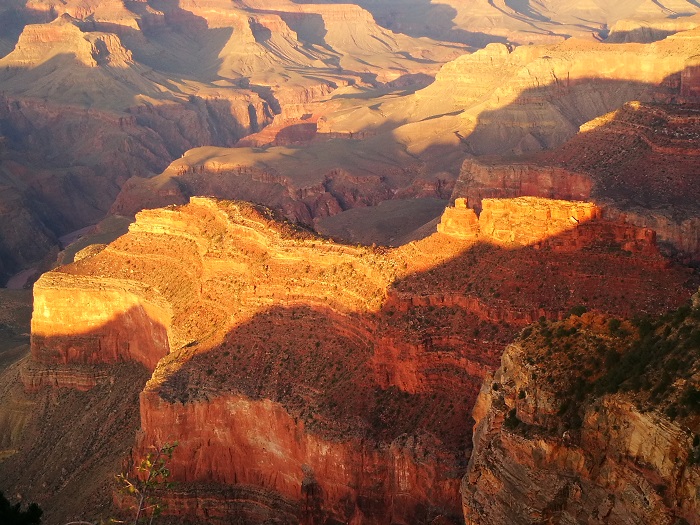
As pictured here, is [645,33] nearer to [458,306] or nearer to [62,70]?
[62,70]

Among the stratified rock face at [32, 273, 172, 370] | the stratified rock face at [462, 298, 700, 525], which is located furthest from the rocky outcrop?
the stratified rock face at [462, 298, 700, 525]

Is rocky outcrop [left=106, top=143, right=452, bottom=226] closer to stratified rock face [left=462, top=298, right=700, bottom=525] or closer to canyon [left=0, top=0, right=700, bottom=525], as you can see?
canyon [left=0, top=0, right=700, bottom=525]

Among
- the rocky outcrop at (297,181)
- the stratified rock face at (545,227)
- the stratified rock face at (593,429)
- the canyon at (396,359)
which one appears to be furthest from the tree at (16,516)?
the rocky outcrop at (297,181)

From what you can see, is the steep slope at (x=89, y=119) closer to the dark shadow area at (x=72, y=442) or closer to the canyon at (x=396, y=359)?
the canyon at (x=396, y=359)

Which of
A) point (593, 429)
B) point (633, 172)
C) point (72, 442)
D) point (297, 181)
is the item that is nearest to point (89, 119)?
point (297, 181)

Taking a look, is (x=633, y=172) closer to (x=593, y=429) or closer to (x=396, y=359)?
(x=396, y=359)

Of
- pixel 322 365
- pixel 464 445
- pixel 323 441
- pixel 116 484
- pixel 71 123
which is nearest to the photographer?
pixel 464 445

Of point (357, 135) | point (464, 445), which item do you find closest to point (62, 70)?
point (357, 135)
